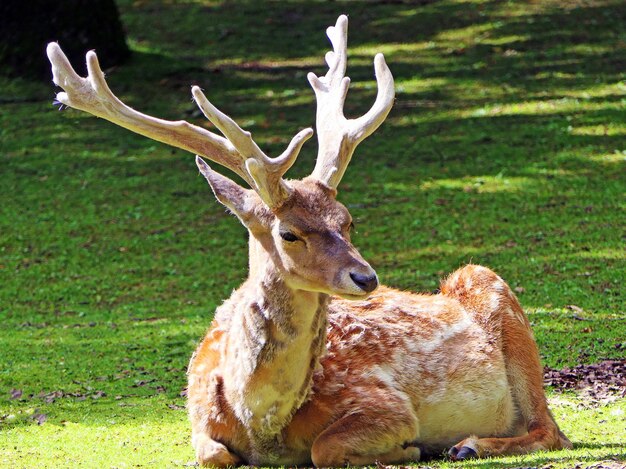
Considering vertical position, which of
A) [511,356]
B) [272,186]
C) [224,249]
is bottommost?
[224,249]

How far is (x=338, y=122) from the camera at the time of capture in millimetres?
7492

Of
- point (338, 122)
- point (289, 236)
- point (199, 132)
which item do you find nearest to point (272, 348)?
point (289, 236)

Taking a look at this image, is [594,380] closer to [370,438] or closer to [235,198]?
[370,438]

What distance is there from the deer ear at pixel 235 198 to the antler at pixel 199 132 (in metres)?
0.08

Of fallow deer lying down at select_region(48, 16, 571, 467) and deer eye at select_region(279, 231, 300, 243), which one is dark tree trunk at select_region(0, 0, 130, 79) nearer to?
fallow deer lying down at select_region(48, 16, 571, 467)

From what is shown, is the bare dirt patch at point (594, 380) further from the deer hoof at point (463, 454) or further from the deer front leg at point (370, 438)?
the deer front leg at point (370, 438)

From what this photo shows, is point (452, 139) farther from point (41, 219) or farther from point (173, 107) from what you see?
point (41, 219)

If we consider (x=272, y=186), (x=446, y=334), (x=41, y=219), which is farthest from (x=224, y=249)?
(x=272, y=186)

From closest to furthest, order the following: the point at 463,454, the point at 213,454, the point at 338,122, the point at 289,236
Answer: the point at 289,236 < the point at 213,454 < the point at 463,454 < the point at 338,122

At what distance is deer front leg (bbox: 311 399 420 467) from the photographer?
22.1 feet

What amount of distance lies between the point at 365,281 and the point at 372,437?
1132mm

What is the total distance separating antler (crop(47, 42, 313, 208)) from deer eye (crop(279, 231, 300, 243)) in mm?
169

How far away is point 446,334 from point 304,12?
47.7 feet

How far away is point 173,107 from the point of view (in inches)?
719
